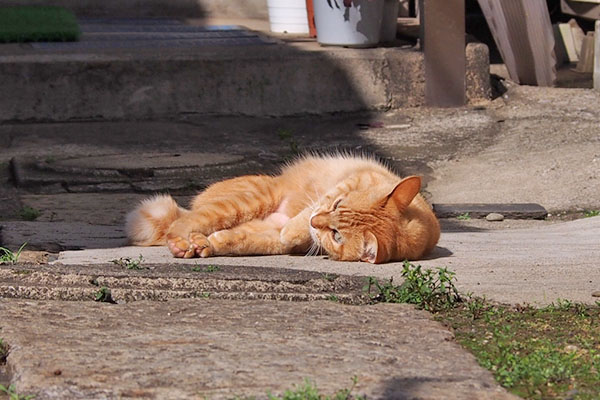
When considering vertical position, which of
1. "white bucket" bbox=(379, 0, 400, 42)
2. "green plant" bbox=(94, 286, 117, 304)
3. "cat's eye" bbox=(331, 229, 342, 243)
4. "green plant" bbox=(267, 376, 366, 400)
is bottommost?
"cat's eye" bbox=(331, 229, 342, 243)

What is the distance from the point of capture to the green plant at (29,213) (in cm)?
518

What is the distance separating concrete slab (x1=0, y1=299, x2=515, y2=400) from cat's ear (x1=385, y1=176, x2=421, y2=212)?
0.69m

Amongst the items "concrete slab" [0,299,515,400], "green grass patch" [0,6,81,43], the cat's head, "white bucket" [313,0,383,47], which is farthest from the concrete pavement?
"green grass patch" [0,6,81,43]

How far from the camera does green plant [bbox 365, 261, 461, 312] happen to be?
11.0 feet

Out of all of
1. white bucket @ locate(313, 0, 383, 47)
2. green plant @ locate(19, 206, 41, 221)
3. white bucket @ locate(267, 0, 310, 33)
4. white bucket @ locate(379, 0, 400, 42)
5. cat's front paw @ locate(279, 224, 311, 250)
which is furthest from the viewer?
white bucket @ locate(267, 0, 310, 33)

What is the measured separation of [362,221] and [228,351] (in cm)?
133

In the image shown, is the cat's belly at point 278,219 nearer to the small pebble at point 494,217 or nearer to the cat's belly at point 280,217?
the cat's belly at point 280,217

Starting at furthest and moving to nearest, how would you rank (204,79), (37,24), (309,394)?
(37,24) → (204,79) → (309,394)

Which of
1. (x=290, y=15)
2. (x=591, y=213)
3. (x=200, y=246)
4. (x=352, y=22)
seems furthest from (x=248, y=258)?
(x=290, y=15)

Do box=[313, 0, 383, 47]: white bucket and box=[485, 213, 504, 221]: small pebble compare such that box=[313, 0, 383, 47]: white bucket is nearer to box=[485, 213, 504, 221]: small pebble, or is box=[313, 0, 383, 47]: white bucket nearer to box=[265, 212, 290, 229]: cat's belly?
box=[485, 213, 504, 221]: small pebble

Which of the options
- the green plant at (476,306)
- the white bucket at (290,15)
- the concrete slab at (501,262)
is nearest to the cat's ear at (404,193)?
the concrete slab at (501,262)

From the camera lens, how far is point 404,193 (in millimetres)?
3885

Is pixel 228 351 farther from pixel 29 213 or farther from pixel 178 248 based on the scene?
pixel 29 213

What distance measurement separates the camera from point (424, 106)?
789 cm
